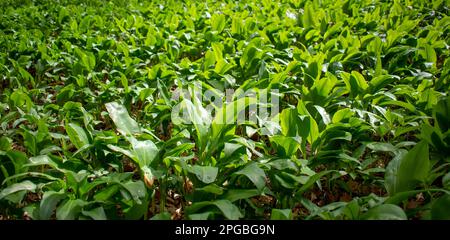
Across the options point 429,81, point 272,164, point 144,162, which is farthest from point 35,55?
point 429,81

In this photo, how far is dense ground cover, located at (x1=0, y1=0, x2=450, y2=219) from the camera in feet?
5.95

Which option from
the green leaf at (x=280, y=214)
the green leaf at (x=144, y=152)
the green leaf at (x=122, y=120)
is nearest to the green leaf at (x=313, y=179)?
the green leaf at (x=280, y=214)

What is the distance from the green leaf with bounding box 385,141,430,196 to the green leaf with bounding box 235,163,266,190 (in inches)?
24.0

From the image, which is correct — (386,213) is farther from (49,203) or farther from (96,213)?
(49,203)

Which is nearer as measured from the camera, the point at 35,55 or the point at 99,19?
the point at 35,55

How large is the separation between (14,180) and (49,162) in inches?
8.3

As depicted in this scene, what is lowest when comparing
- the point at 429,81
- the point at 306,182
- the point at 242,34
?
the point at 306,182

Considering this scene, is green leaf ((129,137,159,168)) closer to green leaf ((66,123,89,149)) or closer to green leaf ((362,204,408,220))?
green leaf ((66,123,89,149))

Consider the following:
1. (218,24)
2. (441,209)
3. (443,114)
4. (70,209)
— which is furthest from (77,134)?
(218,24)

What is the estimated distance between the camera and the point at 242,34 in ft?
14.4
